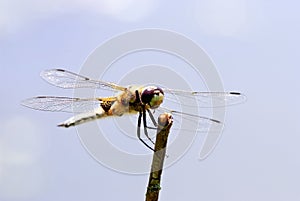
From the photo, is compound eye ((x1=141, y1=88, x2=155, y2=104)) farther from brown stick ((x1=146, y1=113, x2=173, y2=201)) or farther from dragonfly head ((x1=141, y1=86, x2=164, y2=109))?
brown stick ((x1=146, y1=113, x2=173, y2=201))

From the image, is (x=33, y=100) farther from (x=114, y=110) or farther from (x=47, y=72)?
(x=114, y=110)

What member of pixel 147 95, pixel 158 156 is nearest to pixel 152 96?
pixel 147 95

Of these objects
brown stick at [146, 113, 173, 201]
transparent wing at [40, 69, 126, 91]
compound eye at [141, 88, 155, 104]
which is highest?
transparent wing at [40, 69, 126, 91]

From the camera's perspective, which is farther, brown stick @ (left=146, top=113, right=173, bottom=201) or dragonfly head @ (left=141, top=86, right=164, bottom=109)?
dragonfly head @ (left=141, top=86, right=164, bottom=109)

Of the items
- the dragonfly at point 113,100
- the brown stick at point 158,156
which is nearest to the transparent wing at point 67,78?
the dragonfly at point 113,100

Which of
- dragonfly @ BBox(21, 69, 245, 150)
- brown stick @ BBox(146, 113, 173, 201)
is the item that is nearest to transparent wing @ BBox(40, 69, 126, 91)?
dragonfly @ BBox(21, 69, 245, 150)

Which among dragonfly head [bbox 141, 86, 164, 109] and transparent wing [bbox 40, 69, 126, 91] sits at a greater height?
transparent wing [bbox 40, 69, 126, 91]

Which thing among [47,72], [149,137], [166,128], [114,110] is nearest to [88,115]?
[114,110]
